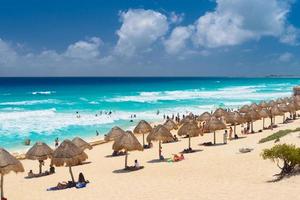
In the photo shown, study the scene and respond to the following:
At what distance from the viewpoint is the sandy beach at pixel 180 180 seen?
12.4 metres

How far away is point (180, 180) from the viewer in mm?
14867

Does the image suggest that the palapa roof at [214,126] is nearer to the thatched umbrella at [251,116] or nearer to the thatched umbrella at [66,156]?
the thatched umbrella at [251,116]

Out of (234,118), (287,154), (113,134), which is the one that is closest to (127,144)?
(113,134)

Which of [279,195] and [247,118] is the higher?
[247,118]

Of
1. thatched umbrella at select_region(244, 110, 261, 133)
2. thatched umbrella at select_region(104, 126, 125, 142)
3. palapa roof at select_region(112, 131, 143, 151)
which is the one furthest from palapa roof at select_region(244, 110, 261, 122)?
palapa roof at select_region(112, 131, 143, 151)

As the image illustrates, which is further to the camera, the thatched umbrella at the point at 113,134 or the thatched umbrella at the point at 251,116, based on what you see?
the thatched umbrella at the point at 251,116

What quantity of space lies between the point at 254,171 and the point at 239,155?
3.12m

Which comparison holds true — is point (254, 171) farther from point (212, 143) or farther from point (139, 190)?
point (212, 143)

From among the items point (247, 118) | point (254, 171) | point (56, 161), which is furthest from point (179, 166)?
point (247, 118)

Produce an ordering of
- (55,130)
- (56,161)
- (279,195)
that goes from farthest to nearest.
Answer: (55,130), (56,161), (279,195)

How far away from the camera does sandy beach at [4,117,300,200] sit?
12359 mm

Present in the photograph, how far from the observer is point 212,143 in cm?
2455

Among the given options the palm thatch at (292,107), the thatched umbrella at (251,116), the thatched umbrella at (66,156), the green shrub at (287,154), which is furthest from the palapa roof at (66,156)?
the palm thatch at (292,107)

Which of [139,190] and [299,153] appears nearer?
[299,153]
